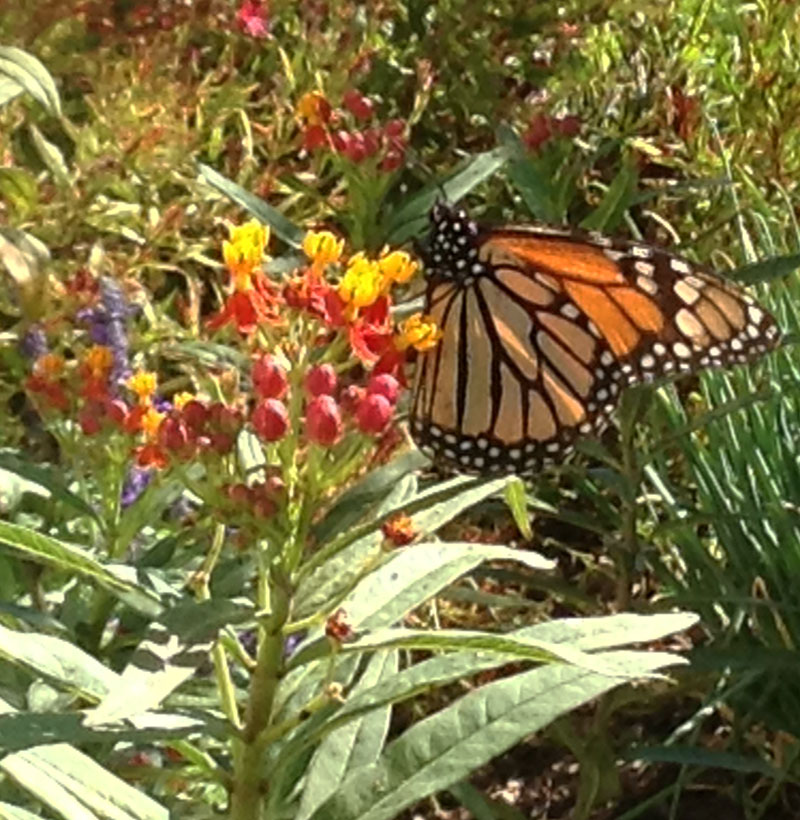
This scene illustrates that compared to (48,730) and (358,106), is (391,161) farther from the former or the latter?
(48,730)

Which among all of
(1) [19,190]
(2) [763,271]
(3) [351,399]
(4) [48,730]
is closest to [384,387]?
(3) [351,399]

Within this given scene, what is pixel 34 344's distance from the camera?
200 cm

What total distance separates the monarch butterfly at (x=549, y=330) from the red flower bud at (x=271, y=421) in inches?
A: 22.2

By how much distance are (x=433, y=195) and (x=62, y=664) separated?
3.60 feet

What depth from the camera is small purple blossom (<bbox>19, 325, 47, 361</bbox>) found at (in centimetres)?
200

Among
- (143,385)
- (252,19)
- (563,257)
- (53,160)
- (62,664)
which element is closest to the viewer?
(62,664)

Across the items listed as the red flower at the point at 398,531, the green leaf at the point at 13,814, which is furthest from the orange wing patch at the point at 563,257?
the green leaf at the point at 13,814

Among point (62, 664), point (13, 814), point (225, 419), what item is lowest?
point (13, 814)

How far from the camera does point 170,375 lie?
2693 millimetres

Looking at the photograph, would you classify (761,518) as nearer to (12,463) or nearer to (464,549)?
(464,549)

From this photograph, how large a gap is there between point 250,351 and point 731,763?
0.97m

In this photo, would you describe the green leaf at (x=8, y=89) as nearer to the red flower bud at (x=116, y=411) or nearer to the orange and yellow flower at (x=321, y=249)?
the red flower bud at (x=116, y=411)

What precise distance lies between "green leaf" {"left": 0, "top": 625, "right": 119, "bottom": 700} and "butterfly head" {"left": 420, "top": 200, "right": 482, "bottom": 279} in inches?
32.2

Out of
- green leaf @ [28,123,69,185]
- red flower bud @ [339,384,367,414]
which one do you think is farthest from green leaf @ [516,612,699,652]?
green leaf @ [28,123,69,185]
